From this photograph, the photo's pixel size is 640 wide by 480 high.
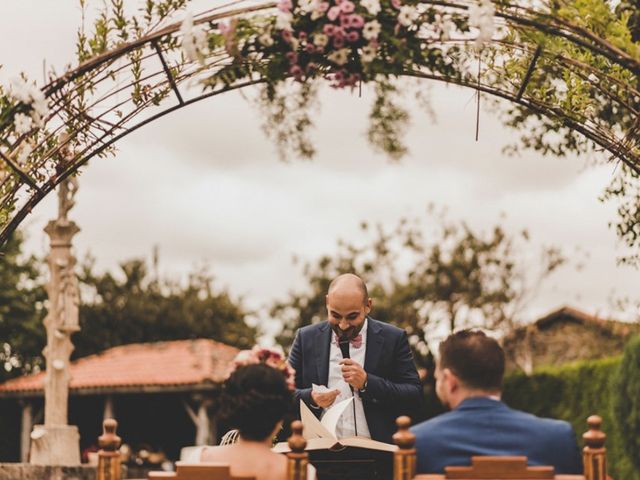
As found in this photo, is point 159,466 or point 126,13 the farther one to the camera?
point 159,466

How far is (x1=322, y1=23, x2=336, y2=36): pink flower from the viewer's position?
4.96 m

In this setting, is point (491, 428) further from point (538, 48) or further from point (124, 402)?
point (124, 402)

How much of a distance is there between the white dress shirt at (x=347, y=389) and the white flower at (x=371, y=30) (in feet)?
5.14

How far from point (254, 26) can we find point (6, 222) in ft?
6.31

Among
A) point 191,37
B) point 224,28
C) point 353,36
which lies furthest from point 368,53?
point 191,37

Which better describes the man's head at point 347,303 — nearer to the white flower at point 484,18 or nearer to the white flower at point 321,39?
the white flower at point 321,39

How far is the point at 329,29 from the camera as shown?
4977 millimetres

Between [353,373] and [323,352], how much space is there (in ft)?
1.70

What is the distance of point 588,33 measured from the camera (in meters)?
4.98

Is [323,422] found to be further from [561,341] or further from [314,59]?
[561,341]

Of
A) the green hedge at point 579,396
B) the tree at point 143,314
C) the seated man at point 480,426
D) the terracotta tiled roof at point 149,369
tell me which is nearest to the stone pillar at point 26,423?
the terracotta tiled roof at point 149,369

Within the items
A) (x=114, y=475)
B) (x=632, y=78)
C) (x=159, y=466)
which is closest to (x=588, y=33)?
(x=632, y=78)

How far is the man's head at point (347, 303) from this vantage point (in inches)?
212

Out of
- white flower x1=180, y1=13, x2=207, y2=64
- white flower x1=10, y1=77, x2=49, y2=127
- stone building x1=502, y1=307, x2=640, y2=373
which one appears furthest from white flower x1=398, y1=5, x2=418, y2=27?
stone building x1=502, y1=307, x2=640, y2=373
